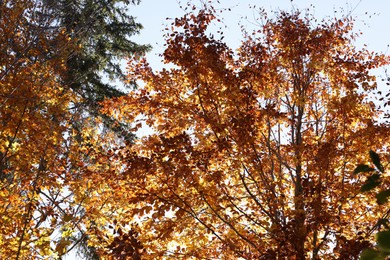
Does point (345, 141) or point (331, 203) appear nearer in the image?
point (331, 203)

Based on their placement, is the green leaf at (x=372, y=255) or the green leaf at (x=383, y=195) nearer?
the green leaf at (x=372, y=255)

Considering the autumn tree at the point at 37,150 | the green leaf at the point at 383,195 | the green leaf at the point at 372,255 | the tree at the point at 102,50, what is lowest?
the green leaf at the point at 372,255

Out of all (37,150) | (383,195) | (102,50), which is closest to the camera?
(383,195)

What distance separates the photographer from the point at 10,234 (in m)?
8.08

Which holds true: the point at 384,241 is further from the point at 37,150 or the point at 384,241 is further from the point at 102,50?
the point at 102,50

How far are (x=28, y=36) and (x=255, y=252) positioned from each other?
512cm

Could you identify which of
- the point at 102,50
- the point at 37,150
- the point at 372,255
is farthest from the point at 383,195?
the point at 102,50

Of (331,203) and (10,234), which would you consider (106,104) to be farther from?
(331,203)

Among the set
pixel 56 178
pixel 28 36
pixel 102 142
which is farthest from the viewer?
pixel 102 142

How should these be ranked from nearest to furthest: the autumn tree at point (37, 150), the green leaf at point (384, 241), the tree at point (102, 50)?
the green leaf at point (384, 241), the autumn tree at point (37, 150), the tree at point (102, 50)

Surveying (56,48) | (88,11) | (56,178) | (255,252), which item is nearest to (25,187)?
(56,178)

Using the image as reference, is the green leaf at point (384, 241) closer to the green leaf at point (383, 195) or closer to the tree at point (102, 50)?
the green leaf at point (383, 195)

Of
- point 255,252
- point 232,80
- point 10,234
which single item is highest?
point 232,80

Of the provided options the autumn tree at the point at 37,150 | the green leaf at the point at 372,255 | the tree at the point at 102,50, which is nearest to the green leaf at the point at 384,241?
the green leaf at the point at 372,255
